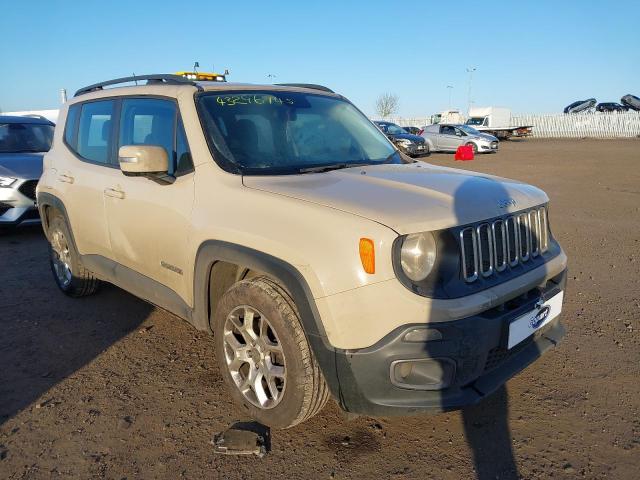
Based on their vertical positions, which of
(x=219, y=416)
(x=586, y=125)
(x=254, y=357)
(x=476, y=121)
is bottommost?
(x=219, y=416)

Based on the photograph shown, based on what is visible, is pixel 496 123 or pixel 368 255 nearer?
pixel 368 255

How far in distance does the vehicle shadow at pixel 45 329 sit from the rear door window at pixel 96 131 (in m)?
1.39

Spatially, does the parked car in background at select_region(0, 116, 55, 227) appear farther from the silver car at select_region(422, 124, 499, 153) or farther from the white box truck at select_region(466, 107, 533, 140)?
the white box truck at select_region(466, 107, 533, 140)

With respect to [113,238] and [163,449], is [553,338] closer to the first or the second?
[163,449]

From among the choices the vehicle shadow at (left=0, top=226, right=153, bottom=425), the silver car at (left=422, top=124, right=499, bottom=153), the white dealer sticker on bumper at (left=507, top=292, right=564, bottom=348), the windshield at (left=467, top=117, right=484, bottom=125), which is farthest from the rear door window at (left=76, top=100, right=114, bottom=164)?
the windshield at (left=467, top=117, right=484, bottom=125)

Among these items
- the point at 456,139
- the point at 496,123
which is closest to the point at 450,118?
the point at 496,123

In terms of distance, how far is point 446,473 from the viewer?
2.42m

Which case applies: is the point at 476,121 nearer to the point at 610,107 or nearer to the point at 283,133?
the point at 610,107

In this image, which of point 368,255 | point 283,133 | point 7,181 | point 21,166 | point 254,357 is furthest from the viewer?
point 21,166

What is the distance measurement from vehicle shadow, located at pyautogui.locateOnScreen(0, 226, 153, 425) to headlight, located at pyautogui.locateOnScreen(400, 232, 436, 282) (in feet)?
7.97

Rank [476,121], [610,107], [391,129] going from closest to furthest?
[391,129] < [476,121] < [610,107]

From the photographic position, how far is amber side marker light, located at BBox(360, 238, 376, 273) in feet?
7.18

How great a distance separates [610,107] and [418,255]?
166ft

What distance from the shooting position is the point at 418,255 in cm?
231
